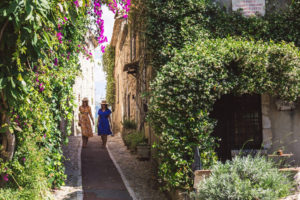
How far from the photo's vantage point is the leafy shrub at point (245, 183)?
161 inches

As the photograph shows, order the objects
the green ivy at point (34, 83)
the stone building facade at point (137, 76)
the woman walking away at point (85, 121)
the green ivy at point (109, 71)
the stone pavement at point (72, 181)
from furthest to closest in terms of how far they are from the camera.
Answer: the green ivy at point (109, 71) < the woman walking away at point (85, 121) < the stone building facade at point (137, 76) < the stone pavement at point (72, 181) < the green ivy at point (34, 83)

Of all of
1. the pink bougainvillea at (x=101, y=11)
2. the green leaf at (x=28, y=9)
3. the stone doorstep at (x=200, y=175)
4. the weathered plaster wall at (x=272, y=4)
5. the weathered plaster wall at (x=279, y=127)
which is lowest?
the stone doorstep at (x=200, y=175)

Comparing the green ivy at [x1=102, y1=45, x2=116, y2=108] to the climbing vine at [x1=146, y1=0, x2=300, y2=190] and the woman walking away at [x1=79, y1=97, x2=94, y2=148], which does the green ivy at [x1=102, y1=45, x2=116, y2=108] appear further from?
the climbing vine at [x1=146, y1=0, x2=300, y2=190]

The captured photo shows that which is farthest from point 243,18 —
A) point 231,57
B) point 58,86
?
point 58,86

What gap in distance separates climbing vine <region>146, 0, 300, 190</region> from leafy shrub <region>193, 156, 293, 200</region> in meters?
1.43

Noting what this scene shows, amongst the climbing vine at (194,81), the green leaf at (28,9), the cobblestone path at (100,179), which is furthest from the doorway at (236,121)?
the green leaf at (28,9)

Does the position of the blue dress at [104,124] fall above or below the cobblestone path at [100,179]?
above

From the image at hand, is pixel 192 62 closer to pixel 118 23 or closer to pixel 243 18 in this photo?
pixel 243 18

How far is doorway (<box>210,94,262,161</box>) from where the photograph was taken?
8648mm

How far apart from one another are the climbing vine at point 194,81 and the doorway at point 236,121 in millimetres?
1480

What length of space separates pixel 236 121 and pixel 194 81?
303 cm

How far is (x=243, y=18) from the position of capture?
8547mm

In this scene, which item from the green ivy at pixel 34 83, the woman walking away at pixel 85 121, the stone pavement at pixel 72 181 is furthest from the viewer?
the woman walking away at pixel 85 121

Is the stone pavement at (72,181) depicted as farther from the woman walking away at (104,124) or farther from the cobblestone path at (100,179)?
the woman walking away at (104,124)
